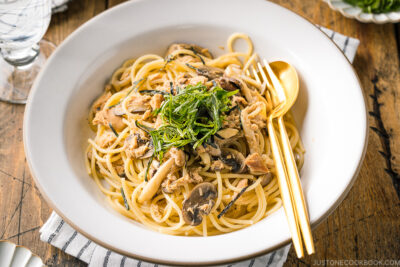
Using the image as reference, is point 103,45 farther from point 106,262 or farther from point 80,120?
point 106,262

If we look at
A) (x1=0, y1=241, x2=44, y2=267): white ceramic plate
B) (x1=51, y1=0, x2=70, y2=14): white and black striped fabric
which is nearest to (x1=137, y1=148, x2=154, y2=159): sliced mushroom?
(x1=0, y1=241, x2=44, y2=267): white ceramic plate

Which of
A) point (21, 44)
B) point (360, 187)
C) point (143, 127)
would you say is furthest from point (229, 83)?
point (21, 44)

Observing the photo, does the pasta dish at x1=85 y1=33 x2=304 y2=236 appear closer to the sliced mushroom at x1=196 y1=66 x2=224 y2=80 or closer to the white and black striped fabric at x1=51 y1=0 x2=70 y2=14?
the sliced mushroom at x1=196 y1=66 x2=224 y2=80

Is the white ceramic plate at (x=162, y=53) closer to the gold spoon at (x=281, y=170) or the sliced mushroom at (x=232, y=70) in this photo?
the gold spoon at (x=281, y=170)

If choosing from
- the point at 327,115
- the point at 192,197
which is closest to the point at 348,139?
the point at 327,115

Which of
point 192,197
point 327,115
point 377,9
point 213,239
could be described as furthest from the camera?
point 377,9

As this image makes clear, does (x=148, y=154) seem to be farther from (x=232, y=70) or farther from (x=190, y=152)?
(x=232, y=70)

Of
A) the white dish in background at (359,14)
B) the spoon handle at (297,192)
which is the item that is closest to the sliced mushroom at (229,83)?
the spoon handle at (297,192)
